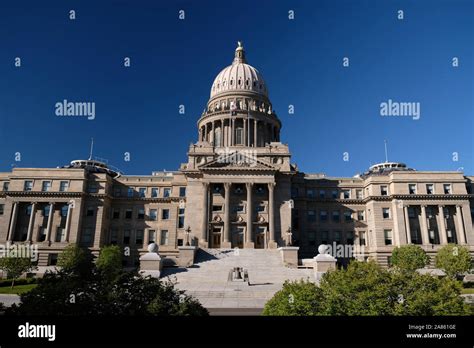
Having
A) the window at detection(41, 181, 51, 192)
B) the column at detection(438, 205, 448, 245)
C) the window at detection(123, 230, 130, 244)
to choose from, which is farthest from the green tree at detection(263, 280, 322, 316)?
→ the window at detection(41, 181, 51, 192)

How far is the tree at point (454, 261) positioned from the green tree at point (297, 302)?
40834 mm

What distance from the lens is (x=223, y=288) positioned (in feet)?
114

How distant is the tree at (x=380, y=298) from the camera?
1285 centimetres

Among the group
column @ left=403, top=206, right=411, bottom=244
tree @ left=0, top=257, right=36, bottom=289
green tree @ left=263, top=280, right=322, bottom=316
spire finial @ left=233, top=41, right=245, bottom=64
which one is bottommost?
green tree @ left=263, top=280, right=322, bottom=316

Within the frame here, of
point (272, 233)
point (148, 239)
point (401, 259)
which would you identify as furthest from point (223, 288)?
point (148, 239)

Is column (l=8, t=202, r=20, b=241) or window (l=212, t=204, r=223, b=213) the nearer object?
window (l=212, t=204, r=223, b=213)

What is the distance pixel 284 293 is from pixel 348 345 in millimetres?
7917

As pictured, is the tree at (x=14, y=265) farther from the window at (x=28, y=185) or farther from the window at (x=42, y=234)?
the window at (x=28, y=185)

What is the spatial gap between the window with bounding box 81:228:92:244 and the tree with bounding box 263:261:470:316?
198 feet

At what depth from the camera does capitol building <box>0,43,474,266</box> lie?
62.5 meters

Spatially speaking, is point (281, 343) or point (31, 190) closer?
point (281, 343)

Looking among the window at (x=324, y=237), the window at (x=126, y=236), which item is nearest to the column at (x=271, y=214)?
the window at (x=324, y=237)

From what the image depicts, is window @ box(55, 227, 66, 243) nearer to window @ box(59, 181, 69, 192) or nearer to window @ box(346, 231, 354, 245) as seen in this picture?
window @ box(59, 181, 69, 192)

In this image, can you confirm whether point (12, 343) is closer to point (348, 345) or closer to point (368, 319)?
point (348, 345)
